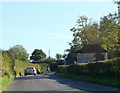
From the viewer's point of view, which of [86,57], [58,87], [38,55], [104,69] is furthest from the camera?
[38,55]

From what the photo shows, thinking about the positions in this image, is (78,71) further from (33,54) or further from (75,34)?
(33,54)

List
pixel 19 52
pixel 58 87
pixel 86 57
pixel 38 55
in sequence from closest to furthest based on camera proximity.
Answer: pixel 58 87 → pixel 86 57 → pixel 19 52 → pixel 38 55

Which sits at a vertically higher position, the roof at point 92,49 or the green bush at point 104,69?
the roof at point 92,49

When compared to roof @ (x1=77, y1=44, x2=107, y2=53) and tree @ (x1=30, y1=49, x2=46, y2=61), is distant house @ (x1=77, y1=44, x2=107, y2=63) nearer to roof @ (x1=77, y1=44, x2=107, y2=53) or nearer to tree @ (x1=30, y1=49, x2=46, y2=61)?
roof @ (x1=77, y1=44, x2=107, y2=53)

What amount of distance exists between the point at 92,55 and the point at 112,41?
19.2 meters

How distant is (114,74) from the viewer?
1975cm

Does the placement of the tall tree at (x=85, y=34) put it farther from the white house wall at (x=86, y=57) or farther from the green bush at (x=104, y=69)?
the green bush at (x=104, y=69)

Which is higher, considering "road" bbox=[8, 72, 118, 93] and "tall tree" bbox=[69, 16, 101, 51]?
"tall tree" bbox=[69, 16, 101, 51]

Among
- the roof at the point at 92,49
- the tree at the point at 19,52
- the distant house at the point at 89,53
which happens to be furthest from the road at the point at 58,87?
the tree at the point at 19,52

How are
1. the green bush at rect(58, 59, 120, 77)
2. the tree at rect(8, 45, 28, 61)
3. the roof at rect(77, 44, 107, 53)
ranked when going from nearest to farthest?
the green bush at rect(58, 59, 120, 77)
the roof at rect(77, 44, 107, 53)
the tree at rect(8, 45, 28, 61)

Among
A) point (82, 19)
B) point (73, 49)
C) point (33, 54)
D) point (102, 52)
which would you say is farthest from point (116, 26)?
point (33, 54)

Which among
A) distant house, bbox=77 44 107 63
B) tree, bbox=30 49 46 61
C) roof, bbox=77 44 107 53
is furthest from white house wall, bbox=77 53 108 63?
tree, bbox=30 49 46 61

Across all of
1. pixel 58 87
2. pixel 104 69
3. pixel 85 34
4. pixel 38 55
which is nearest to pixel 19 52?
pixel 38 55

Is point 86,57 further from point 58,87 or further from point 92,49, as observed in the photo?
point 58,87
